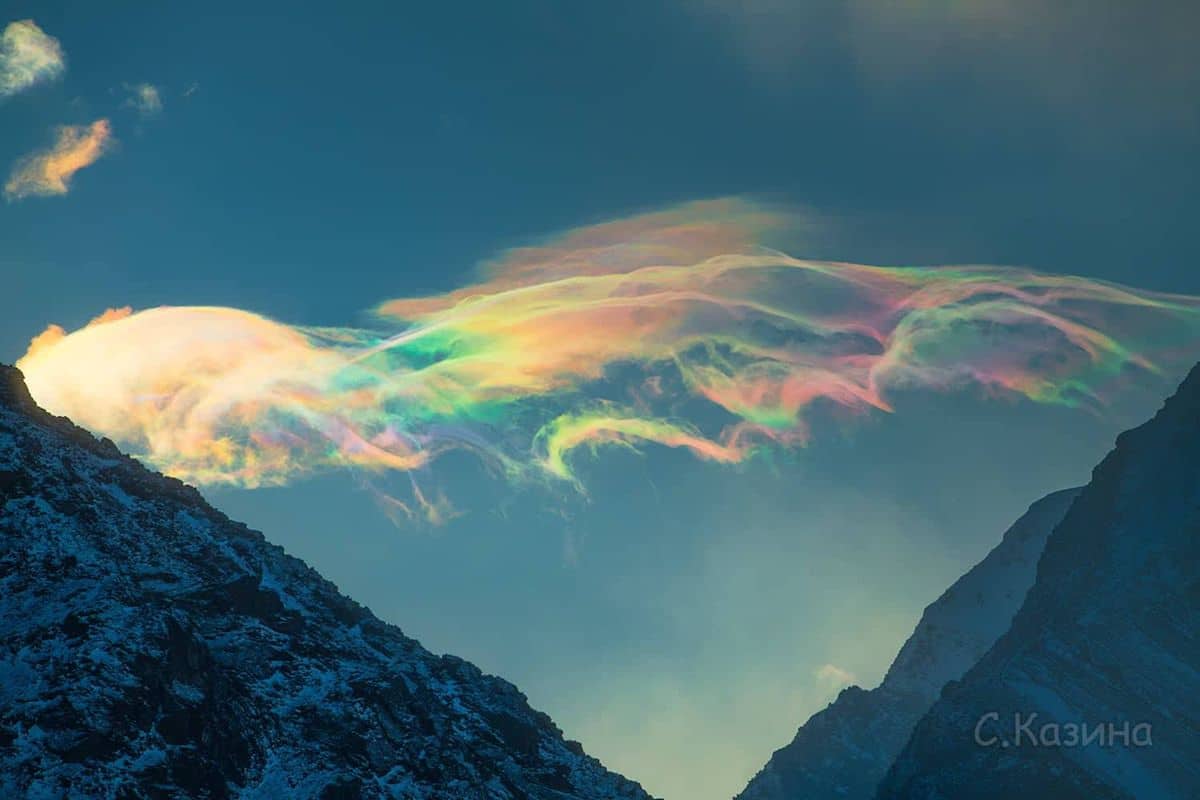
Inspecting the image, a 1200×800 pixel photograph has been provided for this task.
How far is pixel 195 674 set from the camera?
94.9 m

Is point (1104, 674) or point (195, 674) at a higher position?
point (1104, 674)

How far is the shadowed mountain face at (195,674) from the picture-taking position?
8400cm

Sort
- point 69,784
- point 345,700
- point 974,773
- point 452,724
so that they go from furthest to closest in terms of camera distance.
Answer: point 974,773
point 452,724
point 345,700
point 69,784

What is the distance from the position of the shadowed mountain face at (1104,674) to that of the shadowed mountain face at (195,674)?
55829mm

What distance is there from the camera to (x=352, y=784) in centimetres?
9556

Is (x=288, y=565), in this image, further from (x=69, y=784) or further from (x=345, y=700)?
(x=69, y=784)

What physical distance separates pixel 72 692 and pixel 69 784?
9.11 m

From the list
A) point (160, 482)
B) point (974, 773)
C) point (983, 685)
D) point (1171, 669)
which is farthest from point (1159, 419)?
point (160, 482)

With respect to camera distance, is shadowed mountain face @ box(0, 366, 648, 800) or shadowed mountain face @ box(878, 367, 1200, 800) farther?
shadowed mountain face @ box(878, 367, 1200, 800)

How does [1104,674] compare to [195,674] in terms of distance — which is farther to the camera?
[1104,674]

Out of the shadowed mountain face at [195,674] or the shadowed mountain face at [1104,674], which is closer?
the shadowed mountain face at [195,674]

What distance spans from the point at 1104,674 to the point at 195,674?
445 ft

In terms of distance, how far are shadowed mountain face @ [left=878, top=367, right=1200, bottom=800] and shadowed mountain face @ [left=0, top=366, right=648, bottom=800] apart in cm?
5583

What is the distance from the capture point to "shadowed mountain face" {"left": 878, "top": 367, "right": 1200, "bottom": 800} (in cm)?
13975
